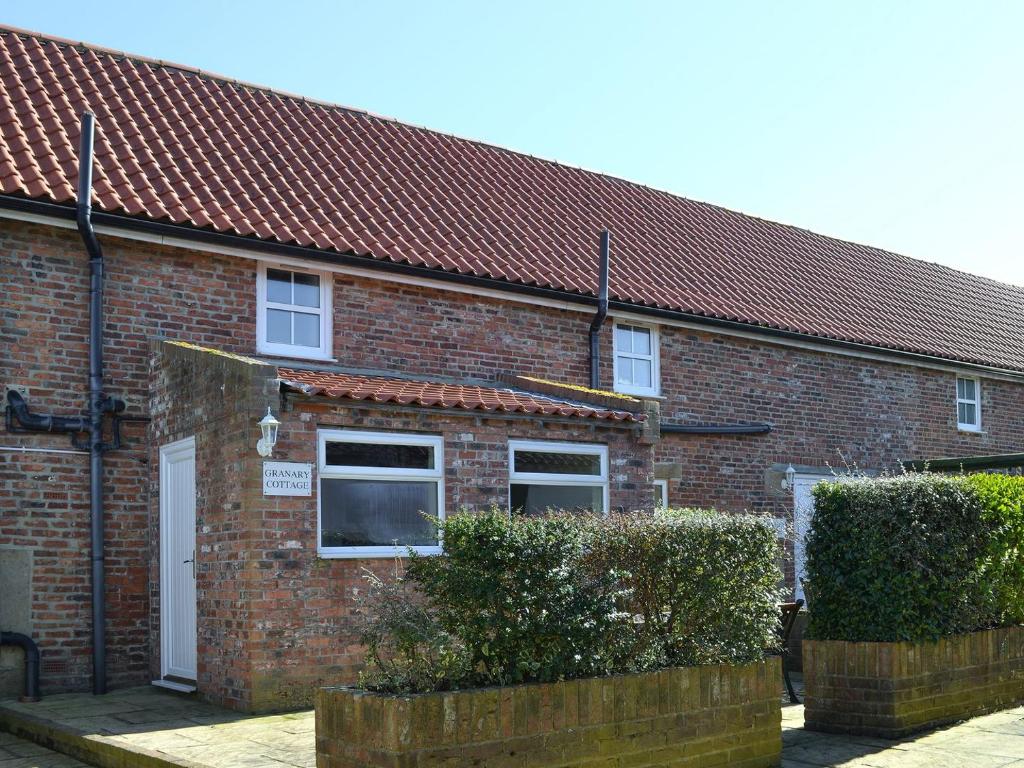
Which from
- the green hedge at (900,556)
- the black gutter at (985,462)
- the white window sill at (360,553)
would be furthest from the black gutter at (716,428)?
the green hedge at (900,556)

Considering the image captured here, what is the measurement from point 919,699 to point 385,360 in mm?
7377

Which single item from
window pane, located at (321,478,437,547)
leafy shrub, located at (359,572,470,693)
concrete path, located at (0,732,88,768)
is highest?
window pane, located at (321,478,437,547)

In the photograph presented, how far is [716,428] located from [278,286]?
710cm

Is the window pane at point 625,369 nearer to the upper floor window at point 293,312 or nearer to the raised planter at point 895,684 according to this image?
the upper floor window at point 293,312

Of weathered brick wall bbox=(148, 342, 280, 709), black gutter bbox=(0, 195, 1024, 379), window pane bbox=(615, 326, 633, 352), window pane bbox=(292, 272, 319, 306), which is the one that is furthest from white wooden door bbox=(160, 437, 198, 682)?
window pane bbox=(615, 326, 633, 352)

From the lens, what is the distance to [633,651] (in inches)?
296

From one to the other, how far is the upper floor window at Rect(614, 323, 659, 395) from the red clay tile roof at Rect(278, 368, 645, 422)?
323cm

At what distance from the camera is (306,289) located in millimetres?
13484

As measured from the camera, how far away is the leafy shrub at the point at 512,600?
6.77 meters

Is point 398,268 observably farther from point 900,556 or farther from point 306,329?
point 900,556

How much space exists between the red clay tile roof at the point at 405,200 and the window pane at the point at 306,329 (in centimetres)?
85

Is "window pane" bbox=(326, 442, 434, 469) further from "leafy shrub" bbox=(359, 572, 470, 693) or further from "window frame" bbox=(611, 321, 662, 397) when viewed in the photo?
"window frame" bbox=(611, 321, 662, 397)

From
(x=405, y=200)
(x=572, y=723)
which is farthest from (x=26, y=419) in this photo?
(x=572, y=723)

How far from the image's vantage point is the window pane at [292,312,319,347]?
13320 mm
